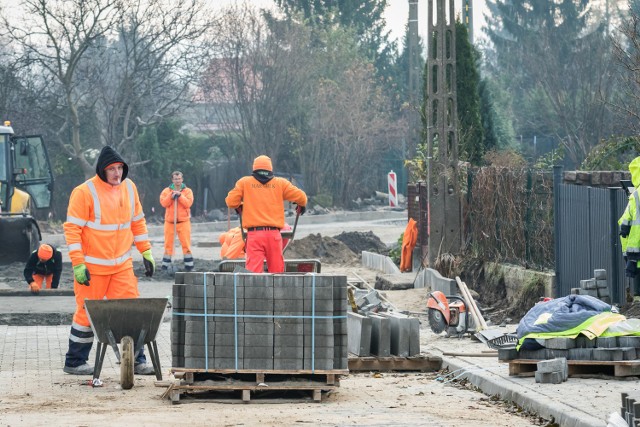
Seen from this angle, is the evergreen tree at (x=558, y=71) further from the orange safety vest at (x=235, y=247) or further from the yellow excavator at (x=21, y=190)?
the orange safety vest at (x=235, y=247)

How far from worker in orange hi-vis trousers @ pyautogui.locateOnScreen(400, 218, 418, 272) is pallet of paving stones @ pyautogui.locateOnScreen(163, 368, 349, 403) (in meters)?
13.8

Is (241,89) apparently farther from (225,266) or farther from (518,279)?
(225,266)

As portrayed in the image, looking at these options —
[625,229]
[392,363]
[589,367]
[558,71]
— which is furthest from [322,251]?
[558,71]

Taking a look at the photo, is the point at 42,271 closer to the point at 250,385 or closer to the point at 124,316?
the point at 124,316

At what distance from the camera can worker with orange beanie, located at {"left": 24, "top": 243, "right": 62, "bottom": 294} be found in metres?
19.2

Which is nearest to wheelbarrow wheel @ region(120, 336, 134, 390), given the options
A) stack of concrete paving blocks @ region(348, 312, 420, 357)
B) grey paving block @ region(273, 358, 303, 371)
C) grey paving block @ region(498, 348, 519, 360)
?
grey paving block @ region(273, 358, 303, 371)

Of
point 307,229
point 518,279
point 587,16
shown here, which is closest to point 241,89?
point 307,229

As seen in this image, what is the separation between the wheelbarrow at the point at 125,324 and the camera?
10891mm

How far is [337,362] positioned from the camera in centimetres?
1041

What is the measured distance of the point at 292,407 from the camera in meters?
10.0

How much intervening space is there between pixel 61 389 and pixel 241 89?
139 feet

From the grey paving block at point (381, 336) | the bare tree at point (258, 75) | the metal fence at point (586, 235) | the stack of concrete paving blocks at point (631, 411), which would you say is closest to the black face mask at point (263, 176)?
the grey paving block at point (381, 336)

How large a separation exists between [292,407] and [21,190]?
64.1ft

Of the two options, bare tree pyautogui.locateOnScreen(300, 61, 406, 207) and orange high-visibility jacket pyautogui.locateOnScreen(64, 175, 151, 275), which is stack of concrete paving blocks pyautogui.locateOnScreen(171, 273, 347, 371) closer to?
orange high-visibility jacket pyautogui.locateOnScreen(64, 175, 151, 275)
